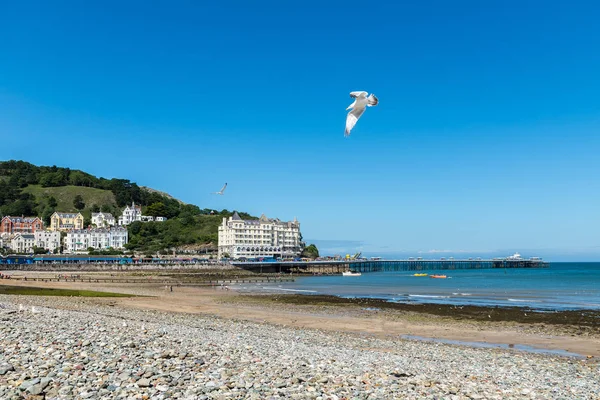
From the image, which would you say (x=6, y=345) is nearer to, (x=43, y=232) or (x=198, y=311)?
(x=198, y=311)

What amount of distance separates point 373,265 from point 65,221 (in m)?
98.5

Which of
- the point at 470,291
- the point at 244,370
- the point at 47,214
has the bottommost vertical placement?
the point at 470,291

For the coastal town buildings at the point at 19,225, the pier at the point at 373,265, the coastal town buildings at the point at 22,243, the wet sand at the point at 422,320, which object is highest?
the coastal town buildings at the point at 19,225

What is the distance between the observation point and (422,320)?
27.7 meters

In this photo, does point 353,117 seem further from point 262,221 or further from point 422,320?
A: point 262,221

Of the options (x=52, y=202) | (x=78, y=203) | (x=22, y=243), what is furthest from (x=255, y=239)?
(x=52, y=202)

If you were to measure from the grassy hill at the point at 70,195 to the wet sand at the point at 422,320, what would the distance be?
539 feet

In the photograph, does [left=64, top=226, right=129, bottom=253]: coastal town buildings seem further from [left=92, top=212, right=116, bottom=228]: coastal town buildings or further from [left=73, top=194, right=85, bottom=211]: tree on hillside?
[left=73, top=194, right=85, bottom=211]: tree on hillside

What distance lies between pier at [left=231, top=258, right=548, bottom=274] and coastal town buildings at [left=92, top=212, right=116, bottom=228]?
2986 inches

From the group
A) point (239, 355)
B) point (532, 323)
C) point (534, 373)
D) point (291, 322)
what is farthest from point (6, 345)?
point (532, 323)

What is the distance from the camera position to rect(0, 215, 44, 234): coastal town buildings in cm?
15250

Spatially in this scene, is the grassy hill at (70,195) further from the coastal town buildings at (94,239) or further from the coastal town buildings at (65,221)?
the coastal town buildings at (94,239)

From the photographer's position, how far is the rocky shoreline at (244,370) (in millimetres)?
8094

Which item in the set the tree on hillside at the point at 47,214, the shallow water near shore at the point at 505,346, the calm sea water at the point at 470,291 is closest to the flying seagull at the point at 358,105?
the shallow water near shore at the point at 505,346
